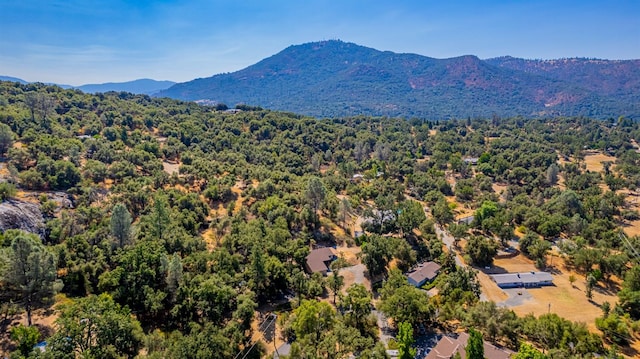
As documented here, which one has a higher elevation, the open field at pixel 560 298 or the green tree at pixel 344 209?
the green tree at pixel 344 209

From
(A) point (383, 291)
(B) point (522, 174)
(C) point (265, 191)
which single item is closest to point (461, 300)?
(A) point (383, 291)

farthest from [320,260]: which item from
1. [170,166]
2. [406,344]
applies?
[170,166]

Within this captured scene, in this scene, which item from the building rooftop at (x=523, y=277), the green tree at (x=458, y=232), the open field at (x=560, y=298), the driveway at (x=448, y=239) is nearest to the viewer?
the open field at (x=560, y=298)

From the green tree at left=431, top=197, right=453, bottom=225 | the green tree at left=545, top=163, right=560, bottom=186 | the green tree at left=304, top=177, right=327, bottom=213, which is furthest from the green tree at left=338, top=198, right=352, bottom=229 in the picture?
the green tree at left=545, top=163, right=560, bottom=186

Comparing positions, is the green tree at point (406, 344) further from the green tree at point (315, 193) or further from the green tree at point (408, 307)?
the green tree at point (315, 193)

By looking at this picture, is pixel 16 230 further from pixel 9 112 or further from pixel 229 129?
pixel 229 129

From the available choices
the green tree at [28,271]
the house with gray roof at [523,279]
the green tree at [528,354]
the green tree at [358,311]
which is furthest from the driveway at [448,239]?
the green tree at [28,271]
